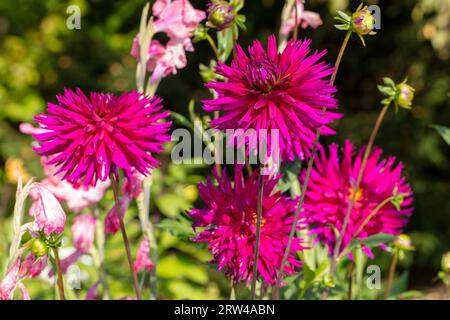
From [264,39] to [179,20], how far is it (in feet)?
6.23

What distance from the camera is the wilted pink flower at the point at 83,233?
0.93 metres

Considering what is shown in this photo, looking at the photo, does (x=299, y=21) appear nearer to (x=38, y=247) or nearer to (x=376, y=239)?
(x=376, y=239)

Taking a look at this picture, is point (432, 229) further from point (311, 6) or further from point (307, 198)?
point (307, 198)

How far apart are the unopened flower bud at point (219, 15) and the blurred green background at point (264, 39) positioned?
4.30ft

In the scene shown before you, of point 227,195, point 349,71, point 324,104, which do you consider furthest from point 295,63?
point 349,71

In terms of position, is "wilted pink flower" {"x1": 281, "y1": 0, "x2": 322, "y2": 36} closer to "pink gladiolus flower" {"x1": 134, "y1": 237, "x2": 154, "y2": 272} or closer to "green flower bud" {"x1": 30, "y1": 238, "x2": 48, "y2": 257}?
"pink gladiolus flower" {"x1": 134, "y1": 237, "x2": 154, "y2": 272}

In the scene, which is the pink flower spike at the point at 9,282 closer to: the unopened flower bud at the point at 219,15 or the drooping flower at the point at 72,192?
the drooping flower at the point at 72,192

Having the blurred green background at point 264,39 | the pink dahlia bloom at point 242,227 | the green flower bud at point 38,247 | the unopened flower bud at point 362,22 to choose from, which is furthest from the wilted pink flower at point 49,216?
the blurred green background at point 264,39

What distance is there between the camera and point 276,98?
2.12 feet

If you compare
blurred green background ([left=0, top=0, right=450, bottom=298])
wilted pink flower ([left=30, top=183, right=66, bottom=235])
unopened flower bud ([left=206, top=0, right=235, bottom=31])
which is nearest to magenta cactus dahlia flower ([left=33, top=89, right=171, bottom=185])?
wilted pink flower ([left=30, top=183, right=66, bottom=235])

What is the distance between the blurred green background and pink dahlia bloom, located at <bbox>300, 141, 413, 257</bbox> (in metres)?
1.19

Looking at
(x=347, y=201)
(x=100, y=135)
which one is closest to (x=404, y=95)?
(x=347, y=201)

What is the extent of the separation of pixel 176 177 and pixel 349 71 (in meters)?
1.18

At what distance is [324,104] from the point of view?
63cm
